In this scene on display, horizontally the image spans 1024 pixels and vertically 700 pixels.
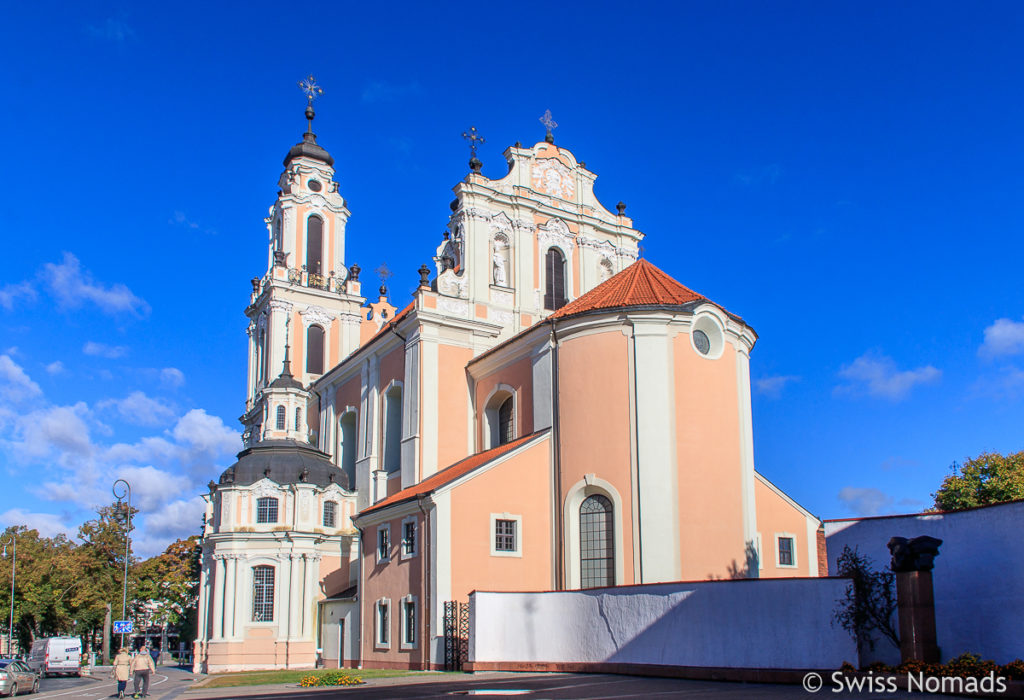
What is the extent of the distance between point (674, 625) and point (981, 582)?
609 centimetres

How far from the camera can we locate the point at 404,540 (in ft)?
94.2

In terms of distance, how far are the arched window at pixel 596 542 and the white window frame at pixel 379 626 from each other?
6.45m

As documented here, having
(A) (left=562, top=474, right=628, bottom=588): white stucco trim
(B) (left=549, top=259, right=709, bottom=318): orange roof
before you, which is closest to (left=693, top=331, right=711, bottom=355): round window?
(B) (left=549, top=259, right=709, bottom=318): orange roof

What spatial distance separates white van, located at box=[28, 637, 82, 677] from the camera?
138 feet

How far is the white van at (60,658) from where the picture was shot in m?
42.0

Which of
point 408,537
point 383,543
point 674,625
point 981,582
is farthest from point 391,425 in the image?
point 981,582

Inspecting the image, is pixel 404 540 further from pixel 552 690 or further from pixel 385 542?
pixel 552 690

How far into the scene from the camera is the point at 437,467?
3328cm

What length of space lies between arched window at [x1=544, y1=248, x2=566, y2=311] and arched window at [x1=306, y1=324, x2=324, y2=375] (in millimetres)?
18255

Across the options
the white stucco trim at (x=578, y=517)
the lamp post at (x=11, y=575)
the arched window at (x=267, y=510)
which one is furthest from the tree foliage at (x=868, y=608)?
the lamp post at (x=11, y=575)

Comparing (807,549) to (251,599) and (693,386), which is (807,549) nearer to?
(693,386)

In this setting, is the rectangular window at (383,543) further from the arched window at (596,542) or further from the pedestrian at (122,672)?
the pedestrian at (122,672)

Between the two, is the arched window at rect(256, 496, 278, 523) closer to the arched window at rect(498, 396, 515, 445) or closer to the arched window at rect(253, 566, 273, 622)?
the arched window at rect(253, 566, 273, 622)

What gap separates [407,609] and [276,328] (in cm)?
2680
